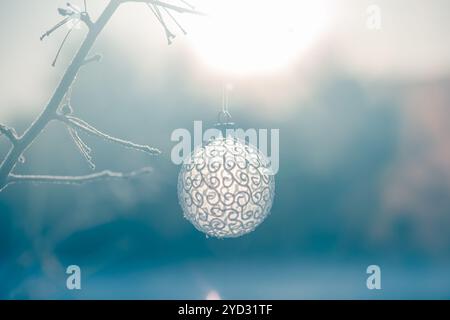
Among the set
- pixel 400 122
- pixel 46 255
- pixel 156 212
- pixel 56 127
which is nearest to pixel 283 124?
pixel 400 122

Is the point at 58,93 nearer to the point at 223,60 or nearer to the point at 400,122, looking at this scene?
the point at 223,60

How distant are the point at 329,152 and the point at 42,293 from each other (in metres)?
2.96

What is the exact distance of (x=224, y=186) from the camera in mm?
2398

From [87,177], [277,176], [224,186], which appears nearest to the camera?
[87,177]

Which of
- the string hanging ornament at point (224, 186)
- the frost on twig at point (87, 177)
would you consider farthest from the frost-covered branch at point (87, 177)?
the string hanging ornament at point (224, 186)

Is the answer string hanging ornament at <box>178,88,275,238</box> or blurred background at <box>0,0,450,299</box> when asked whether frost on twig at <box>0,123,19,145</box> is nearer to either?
string hanging ornament at <box>178,88,275,238</box>

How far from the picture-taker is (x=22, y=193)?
5.02 metres

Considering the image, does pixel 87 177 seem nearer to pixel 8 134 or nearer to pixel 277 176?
pixel 8 134

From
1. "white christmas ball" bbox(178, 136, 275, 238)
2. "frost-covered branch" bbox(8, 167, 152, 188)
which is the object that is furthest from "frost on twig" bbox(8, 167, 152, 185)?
"white christmas ball" bbox(178, 136, 275, 238)

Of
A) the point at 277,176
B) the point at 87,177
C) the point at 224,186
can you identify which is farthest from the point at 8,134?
the point at 277,176

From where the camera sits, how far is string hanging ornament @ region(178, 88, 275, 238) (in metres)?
2.40

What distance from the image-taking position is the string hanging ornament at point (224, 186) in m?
2.40

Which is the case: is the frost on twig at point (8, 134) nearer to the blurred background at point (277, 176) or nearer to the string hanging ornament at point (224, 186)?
the string hanging ornament at point (224, 186)

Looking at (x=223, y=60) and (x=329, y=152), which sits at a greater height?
(x=223, y=60)
